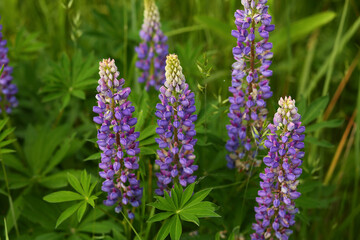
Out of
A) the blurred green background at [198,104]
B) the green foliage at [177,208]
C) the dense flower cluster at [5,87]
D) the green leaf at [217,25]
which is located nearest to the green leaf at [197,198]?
the green foliage at [177,208]

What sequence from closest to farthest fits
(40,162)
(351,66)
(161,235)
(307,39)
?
(161,235) < (40,162) < (351,66) < (307,39)

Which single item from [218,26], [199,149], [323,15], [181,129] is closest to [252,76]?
[181,129]

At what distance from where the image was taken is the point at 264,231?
2.41 m

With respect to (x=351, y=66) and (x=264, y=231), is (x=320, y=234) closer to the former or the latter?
(x=264, y=231)

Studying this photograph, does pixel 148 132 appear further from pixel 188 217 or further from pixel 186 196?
pixel 188 217

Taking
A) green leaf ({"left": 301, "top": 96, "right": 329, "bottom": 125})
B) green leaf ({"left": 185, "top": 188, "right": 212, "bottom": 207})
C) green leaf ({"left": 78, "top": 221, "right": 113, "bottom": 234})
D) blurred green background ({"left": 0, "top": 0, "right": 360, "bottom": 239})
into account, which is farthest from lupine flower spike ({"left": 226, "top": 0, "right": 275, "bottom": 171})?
green leaf ({"left": 78, "top": 221, "right": 113, "bottom": 234})

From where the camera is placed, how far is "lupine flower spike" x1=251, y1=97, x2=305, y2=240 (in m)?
1.97

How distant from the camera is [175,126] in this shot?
2098 millimetres

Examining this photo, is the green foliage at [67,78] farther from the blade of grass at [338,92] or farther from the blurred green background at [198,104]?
the blade of grass at [338,92]

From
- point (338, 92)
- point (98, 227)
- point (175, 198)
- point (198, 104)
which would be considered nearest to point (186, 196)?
point (175, 198)

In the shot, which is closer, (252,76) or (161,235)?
(161,235)

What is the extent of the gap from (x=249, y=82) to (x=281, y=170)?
47cm

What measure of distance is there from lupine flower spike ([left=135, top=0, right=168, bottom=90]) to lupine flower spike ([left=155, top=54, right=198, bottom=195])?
102 centimetres

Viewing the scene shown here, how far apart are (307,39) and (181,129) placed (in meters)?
3.19
